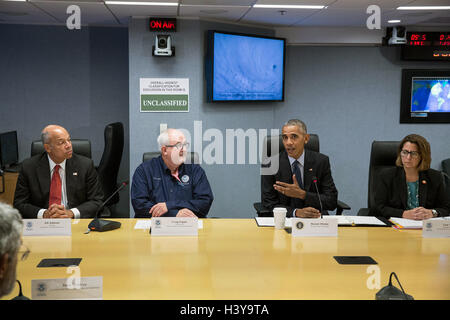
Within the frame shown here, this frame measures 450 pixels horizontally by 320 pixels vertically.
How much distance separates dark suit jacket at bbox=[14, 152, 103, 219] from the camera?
10.7 feet

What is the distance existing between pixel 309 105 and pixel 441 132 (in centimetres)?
167

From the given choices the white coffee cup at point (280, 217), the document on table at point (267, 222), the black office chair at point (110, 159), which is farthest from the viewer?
the black office chair at point (110, 159)

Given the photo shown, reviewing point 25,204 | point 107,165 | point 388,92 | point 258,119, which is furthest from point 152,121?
point 388,92

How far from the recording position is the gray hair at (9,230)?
111 centimetres

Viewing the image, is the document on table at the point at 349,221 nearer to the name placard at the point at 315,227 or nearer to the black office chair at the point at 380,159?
the name placard at the point at 315,227

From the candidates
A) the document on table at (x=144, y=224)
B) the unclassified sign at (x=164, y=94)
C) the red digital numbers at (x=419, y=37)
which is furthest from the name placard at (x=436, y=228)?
the red digital numbers at (x=419, y=37)

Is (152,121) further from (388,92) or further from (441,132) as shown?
(441,132)

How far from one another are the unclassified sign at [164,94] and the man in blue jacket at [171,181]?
1.76 meters

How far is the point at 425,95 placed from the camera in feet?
18.9

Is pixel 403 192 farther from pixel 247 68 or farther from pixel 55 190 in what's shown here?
pixel 247 68

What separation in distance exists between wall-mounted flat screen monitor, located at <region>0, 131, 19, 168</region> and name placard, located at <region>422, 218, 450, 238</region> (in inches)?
171

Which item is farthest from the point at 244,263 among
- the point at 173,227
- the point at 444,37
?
the point at 444,37

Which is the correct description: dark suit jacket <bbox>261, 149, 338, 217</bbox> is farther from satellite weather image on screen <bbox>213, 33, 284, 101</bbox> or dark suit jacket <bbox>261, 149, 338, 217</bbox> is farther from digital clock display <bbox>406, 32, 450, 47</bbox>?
digital clock display <bbox>406, 32, 450, 47</bbox>

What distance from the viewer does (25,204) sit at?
3.25 m
